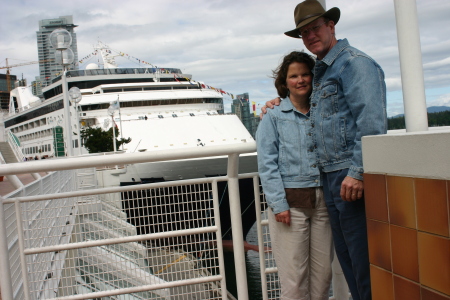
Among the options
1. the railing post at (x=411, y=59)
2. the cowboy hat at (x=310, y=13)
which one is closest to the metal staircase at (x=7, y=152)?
the cowboy hat at (x=310, y=13)

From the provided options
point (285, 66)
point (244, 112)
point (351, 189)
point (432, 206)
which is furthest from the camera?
point (244, 112)

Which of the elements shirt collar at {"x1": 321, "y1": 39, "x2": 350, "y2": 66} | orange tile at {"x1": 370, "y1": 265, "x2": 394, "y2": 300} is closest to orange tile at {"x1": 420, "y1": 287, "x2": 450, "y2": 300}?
orange tile at {"x1": 370, "y1": 265, "x2": 394, "y2": 300}

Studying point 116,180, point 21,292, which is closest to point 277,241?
point 21,292

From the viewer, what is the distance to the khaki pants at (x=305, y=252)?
2.59 m

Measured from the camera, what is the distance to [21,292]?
3.08 meters

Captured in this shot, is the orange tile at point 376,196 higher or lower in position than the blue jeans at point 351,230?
higher

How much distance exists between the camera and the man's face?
249 cm

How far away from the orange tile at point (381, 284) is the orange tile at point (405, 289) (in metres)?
0.04

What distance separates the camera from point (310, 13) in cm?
247

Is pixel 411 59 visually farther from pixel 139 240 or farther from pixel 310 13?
pixel 139 240

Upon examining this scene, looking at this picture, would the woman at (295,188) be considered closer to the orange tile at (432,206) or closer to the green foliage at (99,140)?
the orange tile at (432,206)

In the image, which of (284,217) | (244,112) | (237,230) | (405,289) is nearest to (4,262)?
(237,230)

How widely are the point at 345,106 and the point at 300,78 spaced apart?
1.18 ft

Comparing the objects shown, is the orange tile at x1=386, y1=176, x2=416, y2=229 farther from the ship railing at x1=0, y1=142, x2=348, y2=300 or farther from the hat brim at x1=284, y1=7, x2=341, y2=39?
the ship railing at x1=0, y1=142, x2=348, y2=300
